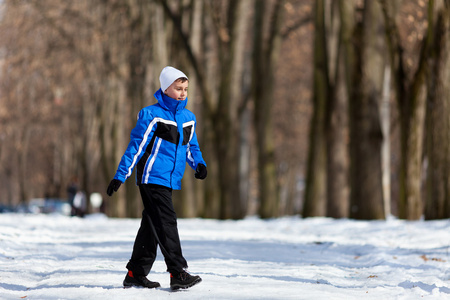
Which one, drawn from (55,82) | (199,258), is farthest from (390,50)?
(55,82)

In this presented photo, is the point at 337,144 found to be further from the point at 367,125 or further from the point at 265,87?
the point at 265,87

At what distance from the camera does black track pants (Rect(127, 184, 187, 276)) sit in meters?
6.61

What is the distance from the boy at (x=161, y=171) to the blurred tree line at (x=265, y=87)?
7.93 meters

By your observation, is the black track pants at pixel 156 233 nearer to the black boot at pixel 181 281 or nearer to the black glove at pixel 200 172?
the black boot at pixel 181 281

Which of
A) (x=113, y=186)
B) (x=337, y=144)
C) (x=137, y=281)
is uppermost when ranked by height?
(x=337, y=144)

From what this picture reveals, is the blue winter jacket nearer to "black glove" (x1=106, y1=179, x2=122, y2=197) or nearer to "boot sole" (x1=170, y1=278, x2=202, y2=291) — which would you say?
"black glove" (x1=106, y1=179, x2=122, y2=197)

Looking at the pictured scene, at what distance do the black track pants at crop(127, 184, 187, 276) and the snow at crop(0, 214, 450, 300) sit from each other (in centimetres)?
22

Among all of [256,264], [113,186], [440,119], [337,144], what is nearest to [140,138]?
[113,186]

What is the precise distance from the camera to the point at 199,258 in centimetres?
903

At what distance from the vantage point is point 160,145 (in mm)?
6609

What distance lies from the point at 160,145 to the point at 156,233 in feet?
2.13

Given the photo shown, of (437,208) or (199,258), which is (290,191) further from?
(199,258)

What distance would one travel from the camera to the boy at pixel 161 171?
6574mm

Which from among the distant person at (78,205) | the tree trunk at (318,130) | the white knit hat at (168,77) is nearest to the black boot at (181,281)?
the white knit hat at (168,77)
